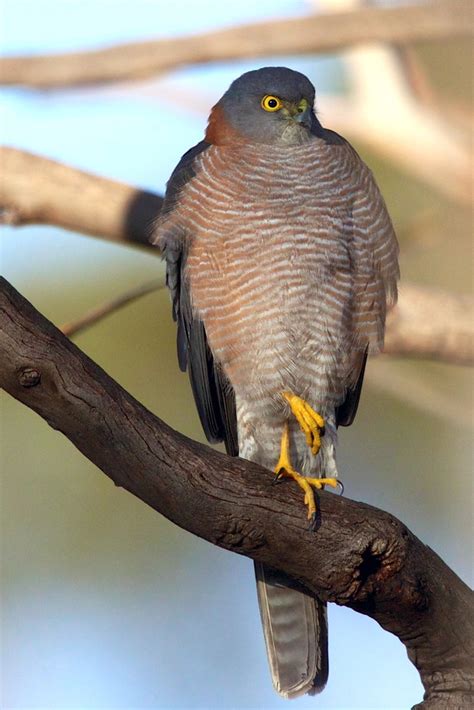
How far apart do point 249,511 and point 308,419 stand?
1.09 metres

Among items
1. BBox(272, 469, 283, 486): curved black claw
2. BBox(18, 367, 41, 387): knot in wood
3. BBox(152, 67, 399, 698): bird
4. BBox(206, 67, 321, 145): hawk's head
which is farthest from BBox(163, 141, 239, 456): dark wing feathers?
BBox(18, 367, 41, 387): knot in wood

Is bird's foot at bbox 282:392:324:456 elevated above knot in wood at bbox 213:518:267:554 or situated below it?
above

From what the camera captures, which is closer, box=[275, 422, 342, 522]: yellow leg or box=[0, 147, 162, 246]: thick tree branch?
box=[275, 422, 342, 522]: yellow leg

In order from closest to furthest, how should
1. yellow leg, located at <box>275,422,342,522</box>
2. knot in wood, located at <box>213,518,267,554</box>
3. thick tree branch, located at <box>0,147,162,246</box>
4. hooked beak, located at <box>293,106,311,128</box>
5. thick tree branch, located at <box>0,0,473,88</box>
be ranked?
knot in wood, located at <box>213,518,267,554</box> → yellow leg, located at <box>275,422,342,522</box> → hooked beak, located at <box>293,106,311,128</box> → thick tree branch, located at <box>0,147,162,246</box> → thick tree branch, located at <box>0,0,473,88</box>

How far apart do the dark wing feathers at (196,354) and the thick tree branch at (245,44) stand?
1670 mm

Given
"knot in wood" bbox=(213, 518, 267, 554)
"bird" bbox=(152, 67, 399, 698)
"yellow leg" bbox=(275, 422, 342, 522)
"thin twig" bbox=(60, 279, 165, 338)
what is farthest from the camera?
"thin twig" bbox=(60, 279, 165, 338)

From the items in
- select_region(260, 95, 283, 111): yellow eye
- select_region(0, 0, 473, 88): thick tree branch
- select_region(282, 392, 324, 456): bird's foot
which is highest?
select_region(0, 0, 473, 88): thick tree branch

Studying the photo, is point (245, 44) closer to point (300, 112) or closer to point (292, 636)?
point (300, 112)

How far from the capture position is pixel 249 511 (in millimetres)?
3527

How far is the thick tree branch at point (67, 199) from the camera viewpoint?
6.12 m

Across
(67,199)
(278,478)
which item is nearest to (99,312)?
(67,199)

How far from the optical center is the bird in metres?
4.50

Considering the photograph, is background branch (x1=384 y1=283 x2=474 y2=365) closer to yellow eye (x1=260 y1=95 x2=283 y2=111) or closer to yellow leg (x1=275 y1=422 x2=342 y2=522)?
yellow eye (x1=260 y1=95 x2=283 y2=111)

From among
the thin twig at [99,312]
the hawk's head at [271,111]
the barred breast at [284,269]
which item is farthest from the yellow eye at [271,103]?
the thin twig at [99,312]
